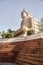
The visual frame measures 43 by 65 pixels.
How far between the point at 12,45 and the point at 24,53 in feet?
4.63

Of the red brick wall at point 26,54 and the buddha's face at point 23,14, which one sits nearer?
the red brick wall at point 26,54

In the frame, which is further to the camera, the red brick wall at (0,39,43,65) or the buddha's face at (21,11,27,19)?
the buddha's face at (21,11,27,19)

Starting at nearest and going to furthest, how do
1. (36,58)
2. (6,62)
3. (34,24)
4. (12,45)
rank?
1. (36,58)
2. (6,62)
3. (12,45)
4. (34,24)

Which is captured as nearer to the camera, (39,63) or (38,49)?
(39,63)

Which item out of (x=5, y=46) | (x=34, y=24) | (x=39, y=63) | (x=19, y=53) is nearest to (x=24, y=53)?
(x=19, y=53)

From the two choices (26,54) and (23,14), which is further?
(23,14)

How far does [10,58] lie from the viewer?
22.6 ft

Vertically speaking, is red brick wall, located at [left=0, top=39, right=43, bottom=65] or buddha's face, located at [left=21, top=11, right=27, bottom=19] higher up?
buddha's face, located at [left=21, top=11, right=27, bottom=19]

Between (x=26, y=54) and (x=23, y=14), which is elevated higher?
(x=23, y=14)

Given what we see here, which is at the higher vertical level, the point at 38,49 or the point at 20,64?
the point at 38,49

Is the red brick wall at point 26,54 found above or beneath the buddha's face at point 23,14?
beneath

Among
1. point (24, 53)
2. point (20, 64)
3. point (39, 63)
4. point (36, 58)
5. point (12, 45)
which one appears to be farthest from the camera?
point (12, 45)

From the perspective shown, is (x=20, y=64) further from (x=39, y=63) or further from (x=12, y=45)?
(x=12, y=45)

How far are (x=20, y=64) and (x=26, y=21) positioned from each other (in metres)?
9.98
